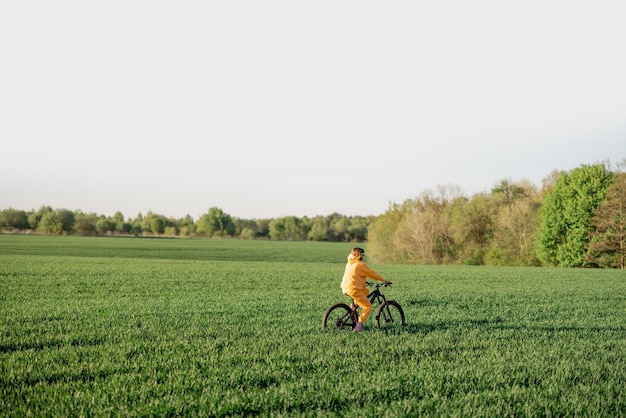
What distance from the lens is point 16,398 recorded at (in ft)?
23.7

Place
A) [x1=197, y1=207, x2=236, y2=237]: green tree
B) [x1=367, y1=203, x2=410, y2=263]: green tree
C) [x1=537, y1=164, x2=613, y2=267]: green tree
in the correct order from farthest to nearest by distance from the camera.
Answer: [x1=197, y1=207, x2=236, y2=237]: green tree < [x1=367, y1=203, x2=410, y2=263]: green tree < [x1=537, y1=164, x2=613, y2=267]: green tree

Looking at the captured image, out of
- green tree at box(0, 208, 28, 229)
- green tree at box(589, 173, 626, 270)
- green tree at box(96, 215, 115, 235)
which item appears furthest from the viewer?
green tree at box(96, 215, 115, 235)

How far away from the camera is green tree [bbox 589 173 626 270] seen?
51875mm

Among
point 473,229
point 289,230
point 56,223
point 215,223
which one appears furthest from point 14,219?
point 473,229

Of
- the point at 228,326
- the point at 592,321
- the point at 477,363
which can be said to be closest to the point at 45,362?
the point at 228,326

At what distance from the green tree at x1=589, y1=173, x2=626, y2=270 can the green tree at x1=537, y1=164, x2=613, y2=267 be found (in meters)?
1.15

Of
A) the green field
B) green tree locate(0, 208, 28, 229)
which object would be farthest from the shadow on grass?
green tree locate(0, 208, 28, 229)

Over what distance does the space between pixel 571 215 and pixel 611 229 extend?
481 centimetres

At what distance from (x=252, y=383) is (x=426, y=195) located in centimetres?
7203

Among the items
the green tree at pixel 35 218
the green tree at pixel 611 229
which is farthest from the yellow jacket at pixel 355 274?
the green tree at pixel 35 218

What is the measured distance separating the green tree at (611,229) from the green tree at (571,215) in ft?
3.79

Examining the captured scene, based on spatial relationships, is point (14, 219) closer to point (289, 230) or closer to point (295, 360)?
point (289, 230)

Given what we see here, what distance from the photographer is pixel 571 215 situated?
2231 inches

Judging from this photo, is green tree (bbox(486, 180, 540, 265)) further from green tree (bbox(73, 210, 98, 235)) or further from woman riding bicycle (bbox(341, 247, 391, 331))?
green tree (bbox(73, 210, 98, 235))
